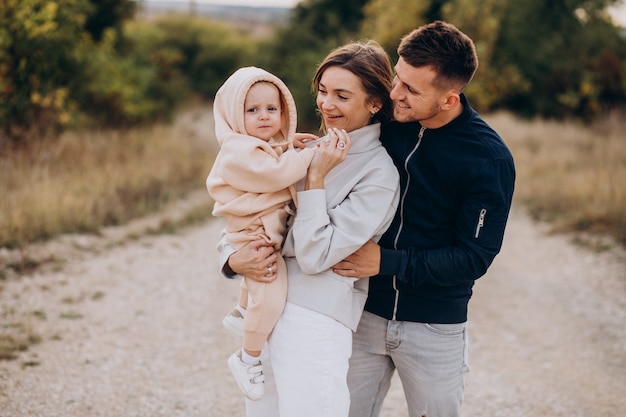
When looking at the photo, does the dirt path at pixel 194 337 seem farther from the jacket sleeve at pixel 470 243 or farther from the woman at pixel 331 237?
the jacket sleeve at pixel 470 243

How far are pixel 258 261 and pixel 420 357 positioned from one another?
0.78m

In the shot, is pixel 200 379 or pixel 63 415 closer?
pixel 63 415

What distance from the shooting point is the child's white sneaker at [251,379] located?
8.58 feet

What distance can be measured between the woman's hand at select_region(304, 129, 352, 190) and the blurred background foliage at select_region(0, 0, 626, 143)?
7569mm

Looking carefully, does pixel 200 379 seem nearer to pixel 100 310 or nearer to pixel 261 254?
pixel 100 310

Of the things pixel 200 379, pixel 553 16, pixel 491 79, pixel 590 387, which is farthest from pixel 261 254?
pixel 553 16

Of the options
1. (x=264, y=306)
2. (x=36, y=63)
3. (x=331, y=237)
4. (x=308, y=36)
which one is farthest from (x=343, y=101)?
(x=308, y=36)

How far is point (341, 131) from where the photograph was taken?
2.55 metres

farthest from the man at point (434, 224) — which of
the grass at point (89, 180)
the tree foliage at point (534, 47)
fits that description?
the tree foliage at point (534, 47)

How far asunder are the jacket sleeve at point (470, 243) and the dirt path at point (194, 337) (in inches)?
93.7

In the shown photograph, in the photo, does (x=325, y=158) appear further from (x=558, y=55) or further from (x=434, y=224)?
(x=558, y=55)

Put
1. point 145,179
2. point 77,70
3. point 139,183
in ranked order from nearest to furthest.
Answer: point 139,183 → point 145,179 → point 77,70

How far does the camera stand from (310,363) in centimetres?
242

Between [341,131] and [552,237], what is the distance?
7.58 metres
